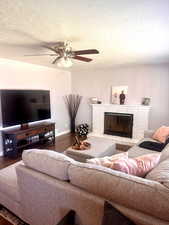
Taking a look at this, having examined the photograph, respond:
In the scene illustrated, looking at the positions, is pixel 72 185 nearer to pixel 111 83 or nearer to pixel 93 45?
pixel 93 45

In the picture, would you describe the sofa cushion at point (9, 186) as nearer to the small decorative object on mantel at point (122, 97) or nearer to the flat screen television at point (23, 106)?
the flat screen television at point (23, 106)

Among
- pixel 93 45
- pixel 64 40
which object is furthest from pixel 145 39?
pixel 64 40

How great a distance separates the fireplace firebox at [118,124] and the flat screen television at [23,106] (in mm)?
2077

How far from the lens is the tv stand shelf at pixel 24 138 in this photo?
340cm

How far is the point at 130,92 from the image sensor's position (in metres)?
4.77

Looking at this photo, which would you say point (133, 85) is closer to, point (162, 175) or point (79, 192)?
point (162, 175)

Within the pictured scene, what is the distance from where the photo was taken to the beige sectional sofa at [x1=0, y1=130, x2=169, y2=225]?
2.94 feet

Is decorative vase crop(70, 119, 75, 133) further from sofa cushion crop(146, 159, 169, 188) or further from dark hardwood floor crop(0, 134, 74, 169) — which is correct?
sofa cushion crop(146, 159, 169, 188)

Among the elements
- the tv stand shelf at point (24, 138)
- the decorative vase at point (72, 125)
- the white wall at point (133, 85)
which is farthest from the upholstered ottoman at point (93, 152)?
the decorative vase at point (72, 125)

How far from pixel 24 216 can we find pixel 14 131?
2270 millimetres

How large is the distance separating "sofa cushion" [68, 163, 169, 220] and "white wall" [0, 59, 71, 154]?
3.31 m

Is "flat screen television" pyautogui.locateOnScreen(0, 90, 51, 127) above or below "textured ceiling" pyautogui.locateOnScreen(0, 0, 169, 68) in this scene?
below

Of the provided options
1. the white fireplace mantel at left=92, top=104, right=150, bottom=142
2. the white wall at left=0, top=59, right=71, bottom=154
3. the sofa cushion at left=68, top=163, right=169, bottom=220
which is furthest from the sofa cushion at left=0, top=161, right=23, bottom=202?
the white fireplace mantel at left=92, top=104, right=150, bottom=142

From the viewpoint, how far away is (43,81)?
4.58m
